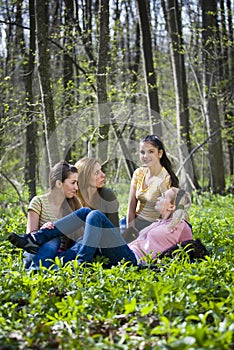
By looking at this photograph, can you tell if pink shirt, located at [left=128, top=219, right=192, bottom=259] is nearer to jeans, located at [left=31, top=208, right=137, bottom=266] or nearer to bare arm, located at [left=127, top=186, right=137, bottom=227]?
jeans, located at [left=31, top=208, right=137, bottom=266]

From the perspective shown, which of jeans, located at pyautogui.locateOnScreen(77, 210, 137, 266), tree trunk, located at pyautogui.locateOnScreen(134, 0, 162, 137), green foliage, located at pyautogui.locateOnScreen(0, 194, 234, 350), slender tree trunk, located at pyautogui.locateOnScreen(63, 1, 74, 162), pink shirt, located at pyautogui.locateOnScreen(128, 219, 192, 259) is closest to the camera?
green foliage, located at pyautogui.locateOnScreen(0, 194, 234, 350)

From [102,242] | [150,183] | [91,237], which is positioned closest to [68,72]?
[150,183]

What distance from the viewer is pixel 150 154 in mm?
6504

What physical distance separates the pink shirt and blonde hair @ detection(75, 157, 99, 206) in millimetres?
855

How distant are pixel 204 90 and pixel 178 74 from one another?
831 millimetres

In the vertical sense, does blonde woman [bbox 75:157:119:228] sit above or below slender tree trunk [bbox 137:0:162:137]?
below

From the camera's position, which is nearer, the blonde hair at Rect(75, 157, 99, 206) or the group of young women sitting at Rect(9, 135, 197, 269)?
the group of young women sitting at Rect(9, 135, 197, 269)

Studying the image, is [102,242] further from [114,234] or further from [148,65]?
[148,65]

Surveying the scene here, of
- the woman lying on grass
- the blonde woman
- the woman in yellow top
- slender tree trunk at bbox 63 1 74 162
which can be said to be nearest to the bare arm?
the woman in yellow top

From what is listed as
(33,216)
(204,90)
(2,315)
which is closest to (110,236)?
(33,216)

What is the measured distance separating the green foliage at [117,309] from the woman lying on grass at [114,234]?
0.30 metres

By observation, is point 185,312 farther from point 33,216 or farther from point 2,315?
point 33,216

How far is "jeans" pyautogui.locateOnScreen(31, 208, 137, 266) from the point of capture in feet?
15.5

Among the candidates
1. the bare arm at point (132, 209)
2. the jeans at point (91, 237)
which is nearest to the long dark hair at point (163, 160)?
the bare arm at point (132, 209)
